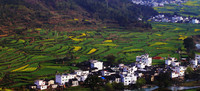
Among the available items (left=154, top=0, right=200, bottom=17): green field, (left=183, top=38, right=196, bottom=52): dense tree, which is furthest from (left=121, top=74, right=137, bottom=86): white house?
(left=154, top=0, right=200, bottom=17): green field

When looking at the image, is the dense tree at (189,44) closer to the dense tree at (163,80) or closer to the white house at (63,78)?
the dense tree at (163,80)

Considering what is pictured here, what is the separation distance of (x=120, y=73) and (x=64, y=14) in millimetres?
39683

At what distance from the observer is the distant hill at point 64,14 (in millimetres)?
56938

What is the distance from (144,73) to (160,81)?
273cm

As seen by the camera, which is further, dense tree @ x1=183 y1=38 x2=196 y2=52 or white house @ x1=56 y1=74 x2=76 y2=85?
dense tree @ x1=183 y1=38 x2=196 y2=52

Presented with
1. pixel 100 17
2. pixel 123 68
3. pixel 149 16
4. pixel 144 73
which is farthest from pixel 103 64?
pixel 149 16

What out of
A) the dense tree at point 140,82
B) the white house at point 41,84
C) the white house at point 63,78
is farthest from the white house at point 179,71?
the white house at point 41,84

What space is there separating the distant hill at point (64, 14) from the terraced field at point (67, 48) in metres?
4.20

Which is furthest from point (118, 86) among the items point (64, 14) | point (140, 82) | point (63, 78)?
point (64, 14)

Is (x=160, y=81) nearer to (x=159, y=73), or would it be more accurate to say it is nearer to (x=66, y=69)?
(x=159, y=73)

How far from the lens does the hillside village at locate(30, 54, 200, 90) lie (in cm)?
2873

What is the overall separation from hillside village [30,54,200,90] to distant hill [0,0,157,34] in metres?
23.9

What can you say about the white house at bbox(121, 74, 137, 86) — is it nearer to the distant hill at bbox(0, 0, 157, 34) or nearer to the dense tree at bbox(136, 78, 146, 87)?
the dense tree at bbox(136, 78, 146, 87)

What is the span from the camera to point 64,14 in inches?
2667
